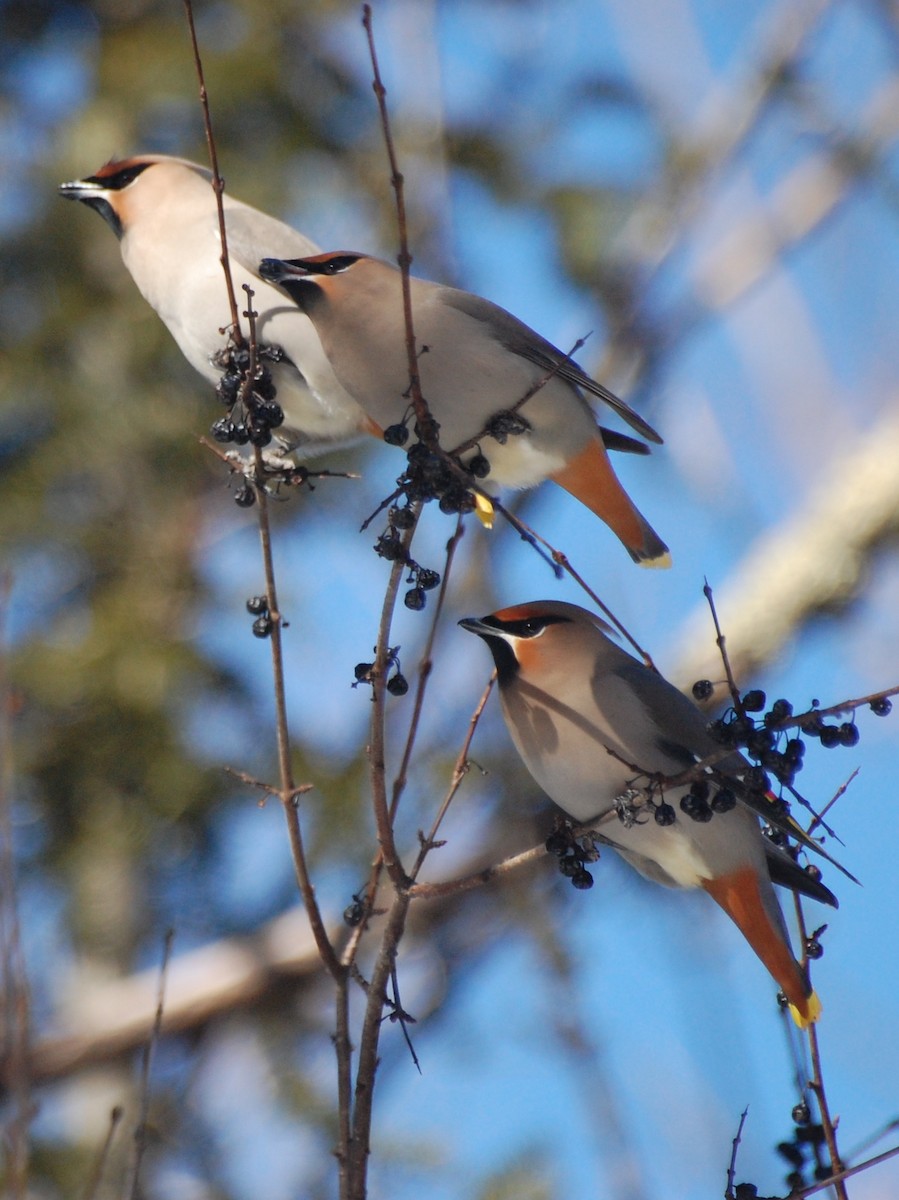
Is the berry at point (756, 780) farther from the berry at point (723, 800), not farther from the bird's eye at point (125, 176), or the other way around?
the bird's eye at point (125, 176)

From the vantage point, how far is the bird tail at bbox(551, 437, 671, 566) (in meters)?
2.88

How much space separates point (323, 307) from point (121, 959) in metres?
2.77

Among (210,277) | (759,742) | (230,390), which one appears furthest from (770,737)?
(210,277)

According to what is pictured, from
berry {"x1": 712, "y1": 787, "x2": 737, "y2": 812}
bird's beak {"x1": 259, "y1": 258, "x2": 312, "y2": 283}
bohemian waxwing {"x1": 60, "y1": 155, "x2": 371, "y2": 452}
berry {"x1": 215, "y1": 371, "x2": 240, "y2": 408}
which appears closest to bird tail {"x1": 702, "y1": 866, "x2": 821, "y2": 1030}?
berry {"x1": 712, "y1": 787, "x2": 737, "y2": 812}

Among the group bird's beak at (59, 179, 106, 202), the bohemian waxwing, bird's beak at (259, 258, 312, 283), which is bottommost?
bird's beak at (259, 258, 312, 283)

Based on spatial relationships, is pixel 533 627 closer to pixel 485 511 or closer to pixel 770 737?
pixel 485 511

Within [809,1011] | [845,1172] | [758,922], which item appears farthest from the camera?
[758,922]

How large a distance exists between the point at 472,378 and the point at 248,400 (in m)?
0.49

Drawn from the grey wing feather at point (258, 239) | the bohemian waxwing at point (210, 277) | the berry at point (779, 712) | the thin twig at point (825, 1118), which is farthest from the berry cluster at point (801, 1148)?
the grey wing feather at point (258, 239)

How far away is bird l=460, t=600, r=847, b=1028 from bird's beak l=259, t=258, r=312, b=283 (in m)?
0.71

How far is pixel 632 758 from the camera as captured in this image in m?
2.75

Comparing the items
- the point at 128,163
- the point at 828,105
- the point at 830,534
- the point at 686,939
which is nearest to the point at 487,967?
the point at 686,939

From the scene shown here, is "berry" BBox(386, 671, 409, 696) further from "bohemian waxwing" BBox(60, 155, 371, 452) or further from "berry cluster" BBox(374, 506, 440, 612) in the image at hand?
"bohemian waxwing" BBox(60, 155, 371, 452)

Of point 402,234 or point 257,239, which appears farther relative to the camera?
point 257,239
